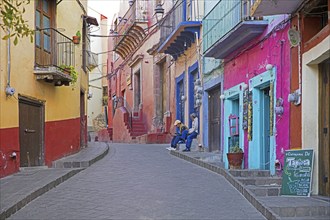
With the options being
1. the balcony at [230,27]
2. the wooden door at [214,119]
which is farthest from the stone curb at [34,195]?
the wooden door at [214,119]

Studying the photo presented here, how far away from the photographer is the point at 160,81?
91.9 feet

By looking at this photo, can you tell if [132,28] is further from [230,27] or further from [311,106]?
[311,106]

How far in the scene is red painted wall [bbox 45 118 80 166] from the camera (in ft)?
48.3

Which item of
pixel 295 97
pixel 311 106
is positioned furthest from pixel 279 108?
pixel 311 106

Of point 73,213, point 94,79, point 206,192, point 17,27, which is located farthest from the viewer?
point 94,79

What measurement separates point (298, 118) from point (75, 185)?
4883 mm

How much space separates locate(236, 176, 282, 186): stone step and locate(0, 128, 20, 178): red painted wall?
5.10m

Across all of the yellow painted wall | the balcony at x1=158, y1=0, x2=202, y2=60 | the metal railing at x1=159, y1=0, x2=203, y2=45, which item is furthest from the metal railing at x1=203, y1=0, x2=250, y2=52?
the yellow painted wall

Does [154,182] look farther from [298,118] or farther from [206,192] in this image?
[298,118]

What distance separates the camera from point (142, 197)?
988 cm

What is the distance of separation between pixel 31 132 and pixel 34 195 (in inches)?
168

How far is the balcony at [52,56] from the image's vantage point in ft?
45.1

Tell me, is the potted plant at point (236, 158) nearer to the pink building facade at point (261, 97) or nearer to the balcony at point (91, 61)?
the pink building facade at point (261, 97)

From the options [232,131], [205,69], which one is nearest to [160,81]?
[205,69]
